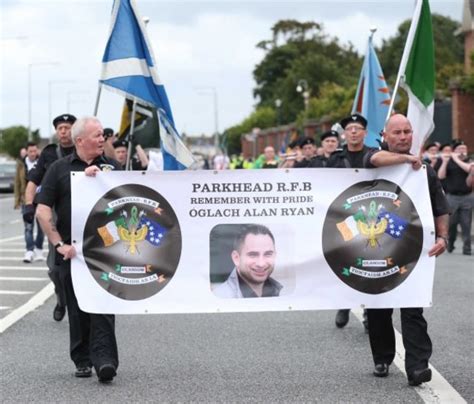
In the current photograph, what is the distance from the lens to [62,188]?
7504 millimetres

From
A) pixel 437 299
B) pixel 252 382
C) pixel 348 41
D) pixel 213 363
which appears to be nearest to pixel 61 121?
pixel 213 363

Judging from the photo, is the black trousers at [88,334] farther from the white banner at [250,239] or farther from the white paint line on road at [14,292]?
the white paint line on road at [14,292]

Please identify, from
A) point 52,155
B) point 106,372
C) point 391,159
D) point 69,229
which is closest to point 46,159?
point 52,155

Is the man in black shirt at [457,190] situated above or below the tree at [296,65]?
below

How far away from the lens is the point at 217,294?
7324mm

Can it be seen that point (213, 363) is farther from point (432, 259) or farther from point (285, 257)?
point (432, 259)

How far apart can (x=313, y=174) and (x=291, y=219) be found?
1.21 feet

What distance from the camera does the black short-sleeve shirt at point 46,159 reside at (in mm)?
8891

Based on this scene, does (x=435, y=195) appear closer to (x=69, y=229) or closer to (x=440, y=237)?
(x=440, y=237)

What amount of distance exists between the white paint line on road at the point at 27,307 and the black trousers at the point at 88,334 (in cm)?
235

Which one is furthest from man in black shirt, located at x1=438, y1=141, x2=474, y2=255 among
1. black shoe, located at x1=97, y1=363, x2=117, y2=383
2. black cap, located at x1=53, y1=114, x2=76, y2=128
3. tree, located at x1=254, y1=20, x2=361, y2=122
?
tree, located at x1=254, y1=20, x2=361, y2=122

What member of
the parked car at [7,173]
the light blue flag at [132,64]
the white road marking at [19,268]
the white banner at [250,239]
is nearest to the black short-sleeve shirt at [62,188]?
the white banner at [250,239]

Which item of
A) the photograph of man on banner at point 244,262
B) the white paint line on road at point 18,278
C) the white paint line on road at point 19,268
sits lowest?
the white paint line on road at point 19,268

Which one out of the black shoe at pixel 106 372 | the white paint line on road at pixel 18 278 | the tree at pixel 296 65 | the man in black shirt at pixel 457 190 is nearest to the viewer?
the black shoe at pixel 106 372
